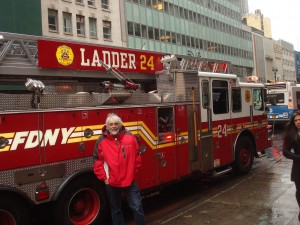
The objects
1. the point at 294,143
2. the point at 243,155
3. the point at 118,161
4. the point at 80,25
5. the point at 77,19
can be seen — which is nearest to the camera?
the point at 118,161

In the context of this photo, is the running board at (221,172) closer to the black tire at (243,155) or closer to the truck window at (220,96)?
the black tire at (243,155)

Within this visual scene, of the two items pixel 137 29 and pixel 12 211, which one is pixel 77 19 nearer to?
pixel 137 29

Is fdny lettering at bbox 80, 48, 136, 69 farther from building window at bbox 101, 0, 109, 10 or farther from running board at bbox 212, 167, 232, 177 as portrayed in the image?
building window at bbox 101, 0, 109, 10

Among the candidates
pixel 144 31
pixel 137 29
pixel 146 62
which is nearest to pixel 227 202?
pixel 146 62

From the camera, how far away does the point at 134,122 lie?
243 inches

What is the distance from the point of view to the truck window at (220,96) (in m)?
8.17

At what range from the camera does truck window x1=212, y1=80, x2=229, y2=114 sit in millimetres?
8172

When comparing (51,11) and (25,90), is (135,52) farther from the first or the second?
(51,11)

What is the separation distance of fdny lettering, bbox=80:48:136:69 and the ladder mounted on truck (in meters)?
0.77

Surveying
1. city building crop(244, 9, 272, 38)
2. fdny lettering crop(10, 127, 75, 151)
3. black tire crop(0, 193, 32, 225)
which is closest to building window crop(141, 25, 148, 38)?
fdny lettering crop(10, 127, 75, 151)

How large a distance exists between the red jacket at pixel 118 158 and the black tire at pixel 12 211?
Answer: 105cm

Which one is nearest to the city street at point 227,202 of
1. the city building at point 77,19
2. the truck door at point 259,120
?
the truck door at point 259,120

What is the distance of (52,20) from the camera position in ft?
101

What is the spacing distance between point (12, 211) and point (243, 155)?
6301 millimetres
